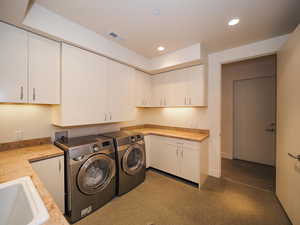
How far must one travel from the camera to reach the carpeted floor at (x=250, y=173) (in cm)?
247

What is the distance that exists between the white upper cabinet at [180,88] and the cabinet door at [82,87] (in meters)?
1.38

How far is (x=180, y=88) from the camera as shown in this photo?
9.34ft

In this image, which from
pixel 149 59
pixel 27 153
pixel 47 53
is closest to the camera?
pixel 27 153

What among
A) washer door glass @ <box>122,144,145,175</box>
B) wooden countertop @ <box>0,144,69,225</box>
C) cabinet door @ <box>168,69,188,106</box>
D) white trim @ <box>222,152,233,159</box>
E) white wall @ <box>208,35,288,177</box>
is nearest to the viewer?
wooden countertop @ <box>0,144,69,225</box>

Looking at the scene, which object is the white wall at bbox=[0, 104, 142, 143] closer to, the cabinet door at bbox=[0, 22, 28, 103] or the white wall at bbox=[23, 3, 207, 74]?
the cabinet door at bbox=[0, 22, 28, 103]

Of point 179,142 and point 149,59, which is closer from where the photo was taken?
point 179,142

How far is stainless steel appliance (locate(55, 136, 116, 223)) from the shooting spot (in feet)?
5.24

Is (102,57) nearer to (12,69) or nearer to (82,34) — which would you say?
(82,34)

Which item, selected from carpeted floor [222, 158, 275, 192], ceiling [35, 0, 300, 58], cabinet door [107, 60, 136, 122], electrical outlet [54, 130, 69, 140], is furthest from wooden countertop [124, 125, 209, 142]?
ceiling [35, 0, 300, 58]

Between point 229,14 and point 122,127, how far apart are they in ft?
8.80

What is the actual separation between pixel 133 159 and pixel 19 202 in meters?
1.70

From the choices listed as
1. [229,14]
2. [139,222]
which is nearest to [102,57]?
[229,14]

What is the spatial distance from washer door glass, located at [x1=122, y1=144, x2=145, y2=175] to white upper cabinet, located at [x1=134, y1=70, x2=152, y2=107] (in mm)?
1022

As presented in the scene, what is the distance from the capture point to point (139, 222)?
1647 millimetres
